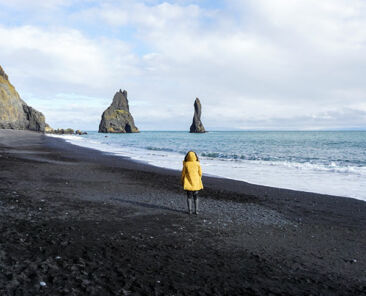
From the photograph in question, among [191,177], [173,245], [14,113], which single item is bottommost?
[173,245]

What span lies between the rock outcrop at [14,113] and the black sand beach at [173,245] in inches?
3668

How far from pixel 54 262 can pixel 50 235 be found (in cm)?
139

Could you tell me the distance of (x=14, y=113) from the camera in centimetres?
9688

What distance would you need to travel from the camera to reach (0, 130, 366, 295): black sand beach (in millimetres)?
4203

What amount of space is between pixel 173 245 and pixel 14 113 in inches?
4207

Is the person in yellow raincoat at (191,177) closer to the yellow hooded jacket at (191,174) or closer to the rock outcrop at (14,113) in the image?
the yellow hooded jacket at (191,174)

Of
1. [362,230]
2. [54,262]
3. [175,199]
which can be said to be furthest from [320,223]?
[54,262]

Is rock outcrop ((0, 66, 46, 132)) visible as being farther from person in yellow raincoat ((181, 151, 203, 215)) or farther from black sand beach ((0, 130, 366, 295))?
person in yellow raincoat ((181, 151, 203, 215))

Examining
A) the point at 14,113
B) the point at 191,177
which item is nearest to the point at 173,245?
the point at 191,177

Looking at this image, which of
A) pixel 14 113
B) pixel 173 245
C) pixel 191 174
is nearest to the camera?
pixel 173 245

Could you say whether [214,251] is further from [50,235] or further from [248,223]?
[50,235]

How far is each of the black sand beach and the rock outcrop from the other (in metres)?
93.2

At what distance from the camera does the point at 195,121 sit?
197875 mm

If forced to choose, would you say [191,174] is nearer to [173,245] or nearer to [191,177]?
[191,177]
